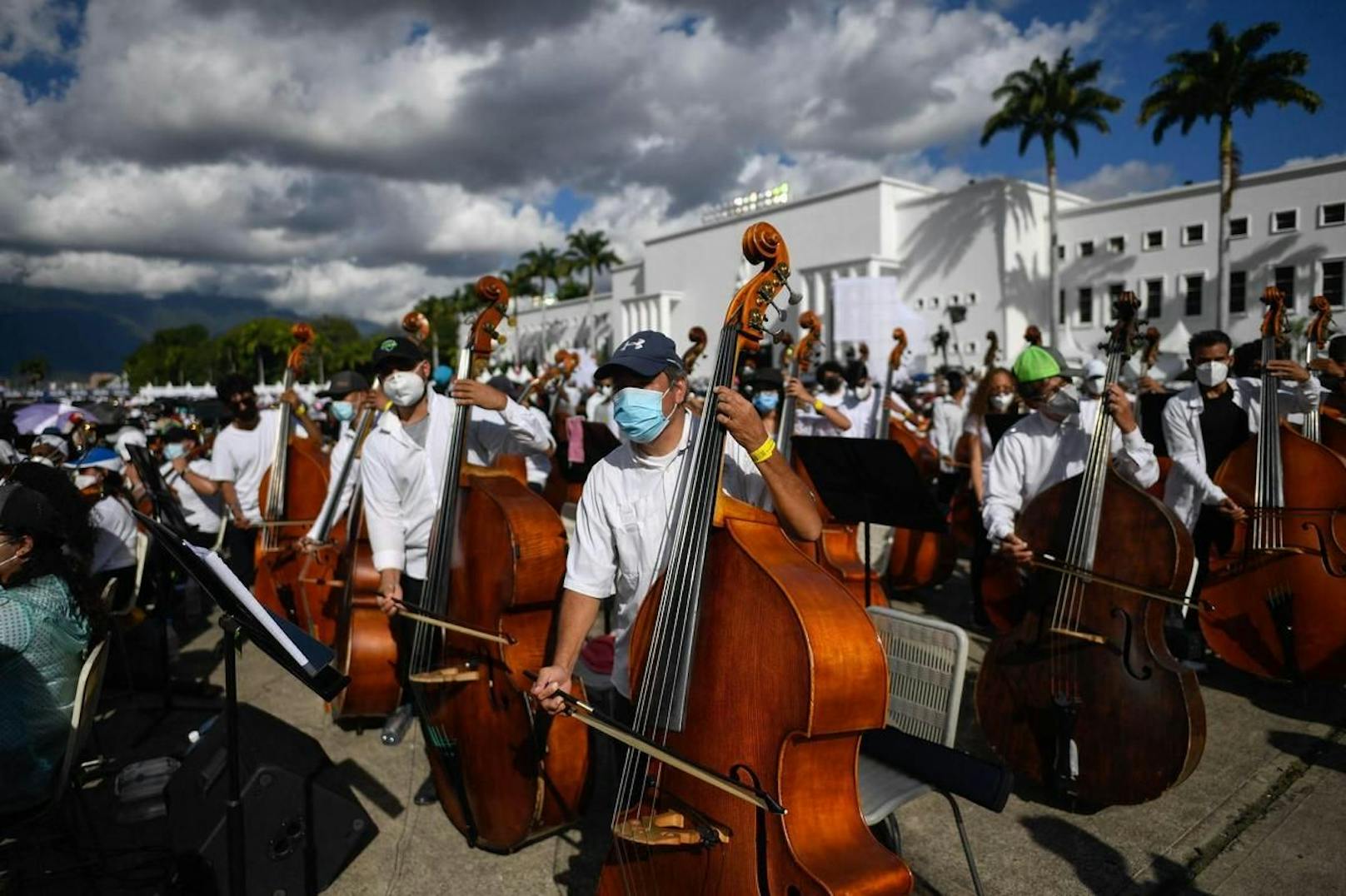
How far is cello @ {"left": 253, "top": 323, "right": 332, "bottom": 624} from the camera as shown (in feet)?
17.5

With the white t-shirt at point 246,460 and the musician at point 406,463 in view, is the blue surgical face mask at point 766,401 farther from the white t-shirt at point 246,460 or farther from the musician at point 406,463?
the white t-shirt at point 246,460

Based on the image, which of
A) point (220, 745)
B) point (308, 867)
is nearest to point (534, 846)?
point (308, 867)

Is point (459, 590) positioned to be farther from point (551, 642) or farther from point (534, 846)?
point (534, 846)

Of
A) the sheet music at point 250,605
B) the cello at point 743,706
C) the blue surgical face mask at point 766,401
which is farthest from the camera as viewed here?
the blue surgical face mask at point 766,401

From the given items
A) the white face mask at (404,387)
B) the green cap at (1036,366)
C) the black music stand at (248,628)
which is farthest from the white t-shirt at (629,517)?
the green cap at (1036,366)

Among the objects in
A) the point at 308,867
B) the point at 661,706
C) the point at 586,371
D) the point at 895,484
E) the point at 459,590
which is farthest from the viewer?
the point at 586,371

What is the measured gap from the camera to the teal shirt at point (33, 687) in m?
3.00

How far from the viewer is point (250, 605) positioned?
213cm

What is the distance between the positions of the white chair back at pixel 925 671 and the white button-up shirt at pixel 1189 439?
2.64m

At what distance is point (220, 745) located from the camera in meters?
3.30

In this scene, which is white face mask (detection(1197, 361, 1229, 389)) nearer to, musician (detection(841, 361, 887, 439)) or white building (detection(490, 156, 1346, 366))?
musician (detection(841, 361, 887, 439))

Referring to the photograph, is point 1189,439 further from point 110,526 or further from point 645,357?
point 110,526

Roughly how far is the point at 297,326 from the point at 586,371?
10322 millimetres

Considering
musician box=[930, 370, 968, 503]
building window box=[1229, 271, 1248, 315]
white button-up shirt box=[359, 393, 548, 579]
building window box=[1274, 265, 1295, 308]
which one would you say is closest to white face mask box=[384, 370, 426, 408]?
white button-up shirt box=[359, 393, 548, 579]
